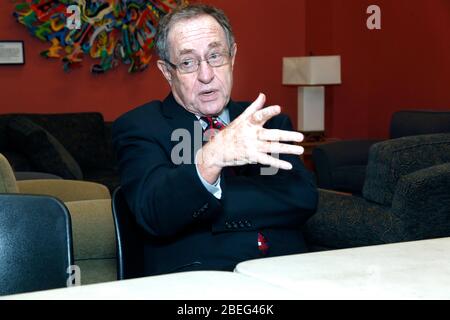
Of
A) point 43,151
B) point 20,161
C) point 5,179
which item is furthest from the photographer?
point 20,161

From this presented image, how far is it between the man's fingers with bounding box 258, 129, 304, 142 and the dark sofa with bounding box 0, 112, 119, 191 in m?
3.15

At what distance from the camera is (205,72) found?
85.4 inches

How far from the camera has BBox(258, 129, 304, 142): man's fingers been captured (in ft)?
5.71

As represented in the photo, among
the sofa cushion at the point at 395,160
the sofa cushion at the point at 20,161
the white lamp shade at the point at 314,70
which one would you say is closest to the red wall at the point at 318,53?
the white lamp shade at the point at 314,70

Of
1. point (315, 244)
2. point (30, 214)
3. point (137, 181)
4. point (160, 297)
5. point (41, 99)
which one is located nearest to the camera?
point (160, 297)

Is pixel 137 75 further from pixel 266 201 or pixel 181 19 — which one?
pixel 266 201

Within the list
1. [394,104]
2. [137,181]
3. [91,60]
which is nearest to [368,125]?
[394,104]

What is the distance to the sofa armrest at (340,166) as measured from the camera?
19.6ft

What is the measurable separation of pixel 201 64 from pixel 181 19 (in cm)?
13

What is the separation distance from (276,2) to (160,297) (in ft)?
20.9

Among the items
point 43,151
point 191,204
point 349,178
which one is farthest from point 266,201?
point 349,178

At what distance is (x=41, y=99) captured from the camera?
6.33 metres

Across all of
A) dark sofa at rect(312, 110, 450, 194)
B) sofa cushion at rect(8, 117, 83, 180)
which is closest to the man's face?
sofa cushion at rect(8, 117, 83, 180)

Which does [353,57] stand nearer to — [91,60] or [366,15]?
[366,15]
